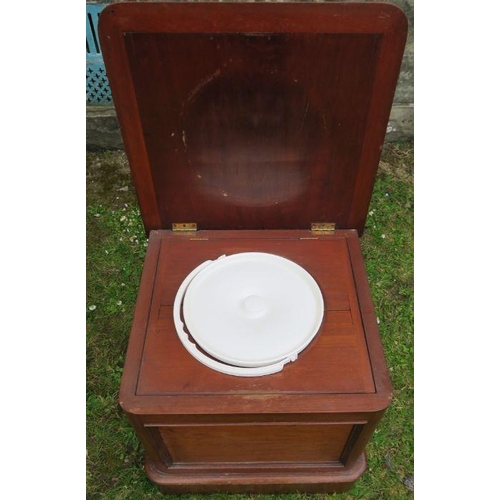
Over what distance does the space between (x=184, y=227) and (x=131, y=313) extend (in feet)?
2.82

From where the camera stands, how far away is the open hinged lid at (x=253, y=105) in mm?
1271

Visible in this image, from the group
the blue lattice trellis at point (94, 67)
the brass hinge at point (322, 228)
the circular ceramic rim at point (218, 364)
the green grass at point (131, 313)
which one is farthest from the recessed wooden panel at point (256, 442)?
the blue lattice trellis at point (94, 67)

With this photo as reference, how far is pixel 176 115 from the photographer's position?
1.45m

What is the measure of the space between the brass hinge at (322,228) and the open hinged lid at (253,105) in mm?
28

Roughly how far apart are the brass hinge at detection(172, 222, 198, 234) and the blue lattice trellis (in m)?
1.43

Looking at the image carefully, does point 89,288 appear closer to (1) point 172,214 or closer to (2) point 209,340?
(1) point 172,214

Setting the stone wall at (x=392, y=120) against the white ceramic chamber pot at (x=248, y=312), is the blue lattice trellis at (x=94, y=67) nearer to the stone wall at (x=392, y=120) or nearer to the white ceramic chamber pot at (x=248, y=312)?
the stone wall at (x=392, y=120)

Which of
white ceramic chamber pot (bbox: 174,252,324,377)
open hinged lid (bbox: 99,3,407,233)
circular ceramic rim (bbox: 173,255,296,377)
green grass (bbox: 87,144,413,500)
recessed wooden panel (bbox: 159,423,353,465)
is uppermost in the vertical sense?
open hinged lid (bbox: 99,3,407,233)

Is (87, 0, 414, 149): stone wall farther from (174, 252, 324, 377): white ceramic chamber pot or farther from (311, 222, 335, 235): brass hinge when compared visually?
(174, 252, 324, 377): white ceramic chamber pot

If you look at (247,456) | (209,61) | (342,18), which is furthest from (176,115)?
(247,456)

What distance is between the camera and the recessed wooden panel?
150 centimetres

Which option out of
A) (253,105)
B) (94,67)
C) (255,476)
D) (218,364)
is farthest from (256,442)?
(94,67)

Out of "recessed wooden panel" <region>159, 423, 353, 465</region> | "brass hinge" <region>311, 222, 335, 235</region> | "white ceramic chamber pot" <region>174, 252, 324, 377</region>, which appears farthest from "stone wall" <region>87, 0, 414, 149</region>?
"recessed wooden panel" <region>159, 423, 353, 465</region>

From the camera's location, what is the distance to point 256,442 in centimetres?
159
